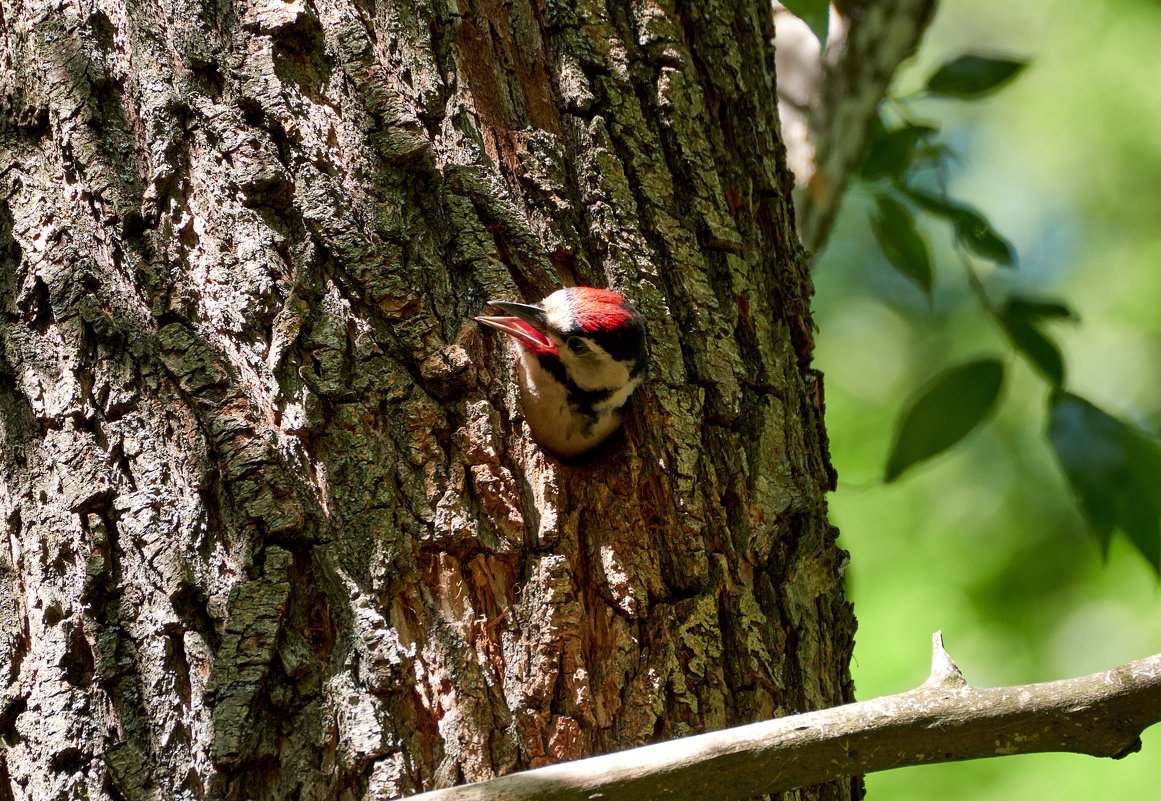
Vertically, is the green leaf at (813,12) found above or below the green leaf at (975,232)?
above

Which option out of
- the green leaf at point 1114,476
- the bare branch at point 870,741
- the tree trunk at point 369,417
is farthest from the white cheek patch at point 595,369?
the green leaf at point 1114,476

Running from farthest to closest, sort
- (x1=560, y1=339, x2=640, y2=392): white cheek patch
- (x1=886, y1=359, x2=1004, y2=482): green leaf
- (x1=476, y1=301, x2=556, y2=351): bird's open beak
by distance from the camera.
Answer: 1. (x1=886, y1=359, x2=1004, y2=482): green leaf
2. (x1=560, y1=339, x2=640, y2=392): white cheek patch
3. (x1=476, y1=301, x2=556, y2=351): bird's open beak

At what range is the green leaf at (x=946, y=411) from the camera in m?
2.60

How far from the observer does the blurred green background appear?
19.0 ft

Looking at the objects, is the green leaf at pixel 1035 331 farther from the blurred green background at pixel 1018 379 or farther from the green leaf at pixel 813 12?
the blurred green background at pixel 1018 379

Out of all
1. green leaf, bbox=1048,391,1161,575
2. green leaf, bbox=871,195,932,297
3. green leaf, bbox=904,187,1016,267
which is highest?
green leaf, bbox=871,195,932,297

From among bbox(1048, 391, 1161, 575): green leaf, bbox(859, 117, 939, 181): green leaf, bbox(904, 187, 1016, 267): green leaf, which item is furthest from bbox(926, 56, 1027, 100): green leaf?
bbox(1048, 391, 1161, 575): green leaf

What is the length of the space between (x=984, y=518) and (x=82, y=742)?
20.1 feet

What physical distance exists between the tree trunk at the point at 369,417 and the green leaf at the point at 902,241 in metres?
1.27

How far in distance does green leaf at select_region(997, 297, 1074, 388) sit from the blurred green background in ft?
6.91

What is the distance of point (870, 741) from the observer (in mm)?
1194

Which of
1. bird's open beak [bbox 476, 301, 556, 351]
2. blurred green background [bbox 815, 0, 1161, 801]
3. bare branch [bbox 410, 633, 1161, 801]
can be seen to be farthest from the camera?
blurred green background [bbox 815, 0, 1161, 801]

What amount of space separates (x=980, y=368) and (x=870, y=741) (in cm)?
Answer: 170

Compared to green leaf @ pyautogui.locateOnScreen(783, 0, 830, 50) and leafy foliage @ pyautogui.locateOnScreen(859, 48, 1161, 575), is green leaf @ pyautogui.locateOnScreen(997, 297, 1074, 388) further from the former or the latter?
green leaf @ pyautogui.locateOnScreen(783, 0, 830, 50)
